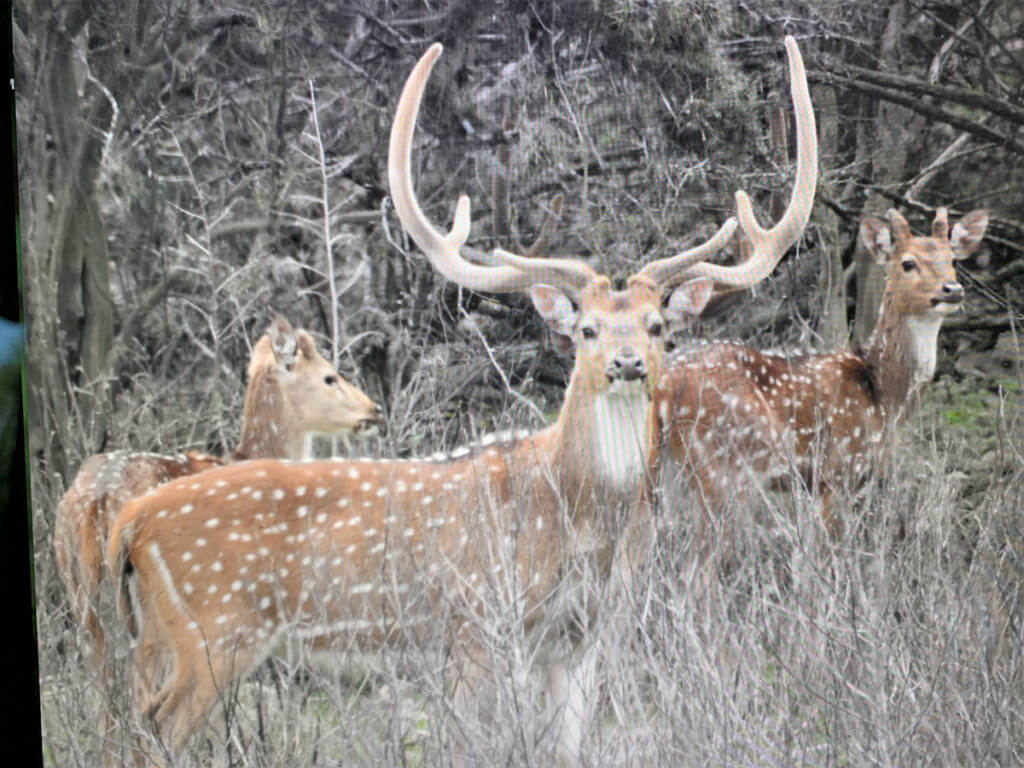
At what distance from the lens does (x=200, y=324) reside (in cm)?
260

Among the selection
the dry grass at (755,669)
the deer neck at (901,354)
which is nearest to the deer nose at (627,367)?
the dry grass at (755,669)

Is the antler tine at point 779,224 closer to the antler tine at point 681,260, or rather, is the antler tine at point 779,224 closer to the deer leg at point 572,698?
the antler tine at point 681,260

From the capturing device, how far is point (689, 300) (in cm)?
255

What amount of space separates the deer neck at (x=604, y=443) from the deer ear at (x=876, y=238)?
2.14 ft

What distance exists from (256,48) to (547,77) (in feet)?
2.30

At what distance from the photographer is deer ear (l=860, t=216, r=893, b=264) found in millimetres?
2578

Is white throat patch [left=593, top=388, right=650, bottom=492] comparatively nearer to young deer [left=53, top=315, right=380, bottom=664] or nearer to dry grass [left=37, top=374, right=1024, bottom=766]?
dry grass [left=37, top=374, right=1024, bottom=766]

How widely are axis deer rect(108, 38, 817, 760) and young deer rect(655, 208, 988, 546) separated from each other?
137mm

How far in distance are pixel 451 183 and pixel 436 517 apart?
A: 0.80 m

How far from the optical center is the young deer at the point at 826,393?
8.45ft

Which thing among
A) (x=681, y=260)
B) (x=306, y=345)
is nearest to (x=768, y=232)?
(x=681, y=260)

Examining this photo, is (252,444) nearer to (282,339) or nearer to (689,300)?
(282,339)

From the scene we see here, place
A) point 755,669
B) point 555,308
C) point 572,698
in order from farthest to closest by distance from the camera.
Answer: point 555,308
point 572,698
point 755,669

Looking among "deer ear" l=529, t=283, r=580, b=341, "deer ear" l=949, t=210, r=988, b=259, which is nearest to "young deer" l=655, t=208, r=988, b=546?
"deer ear" l=949, t=210, r=988, b=259
